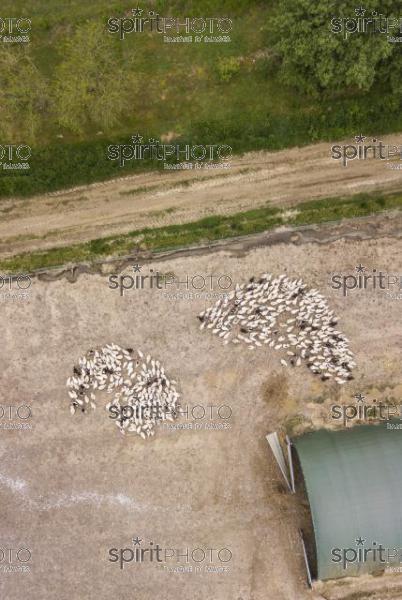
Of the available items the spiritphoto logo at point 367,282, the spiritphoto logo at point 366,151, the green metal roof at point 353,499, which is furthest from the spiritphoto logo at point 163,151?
the green metal roof at point 353,499

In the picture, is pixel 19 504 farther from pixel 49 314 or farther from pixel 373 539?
pixel 373 539

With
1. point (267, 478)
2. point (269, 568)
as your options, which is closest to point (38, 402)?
point (267, 478)

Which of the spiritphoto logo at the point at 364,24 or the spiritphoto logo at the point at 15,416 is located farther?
the spiritphoto logo at the point at 15,416

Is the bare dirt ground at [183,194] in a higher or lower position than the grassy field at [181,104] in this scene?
lower

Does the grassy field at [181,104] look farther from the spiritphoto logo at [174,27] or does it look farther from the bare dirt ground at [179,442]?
the bare dirt ground at [179,442]

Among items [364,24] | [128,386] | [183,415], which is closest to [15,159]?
[128,386]

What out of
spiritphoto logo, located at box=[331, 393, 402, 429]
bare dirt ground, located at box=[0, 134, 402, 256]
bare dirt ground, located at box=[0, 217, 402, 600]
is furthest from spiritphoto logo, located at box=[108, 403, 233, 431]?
bare dirt ground, located at box=[0, 134, 402, 256]

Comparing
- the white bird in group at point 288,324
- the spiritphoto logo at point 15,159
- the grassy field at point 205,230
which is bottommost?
the white bird in group at point 288,324
